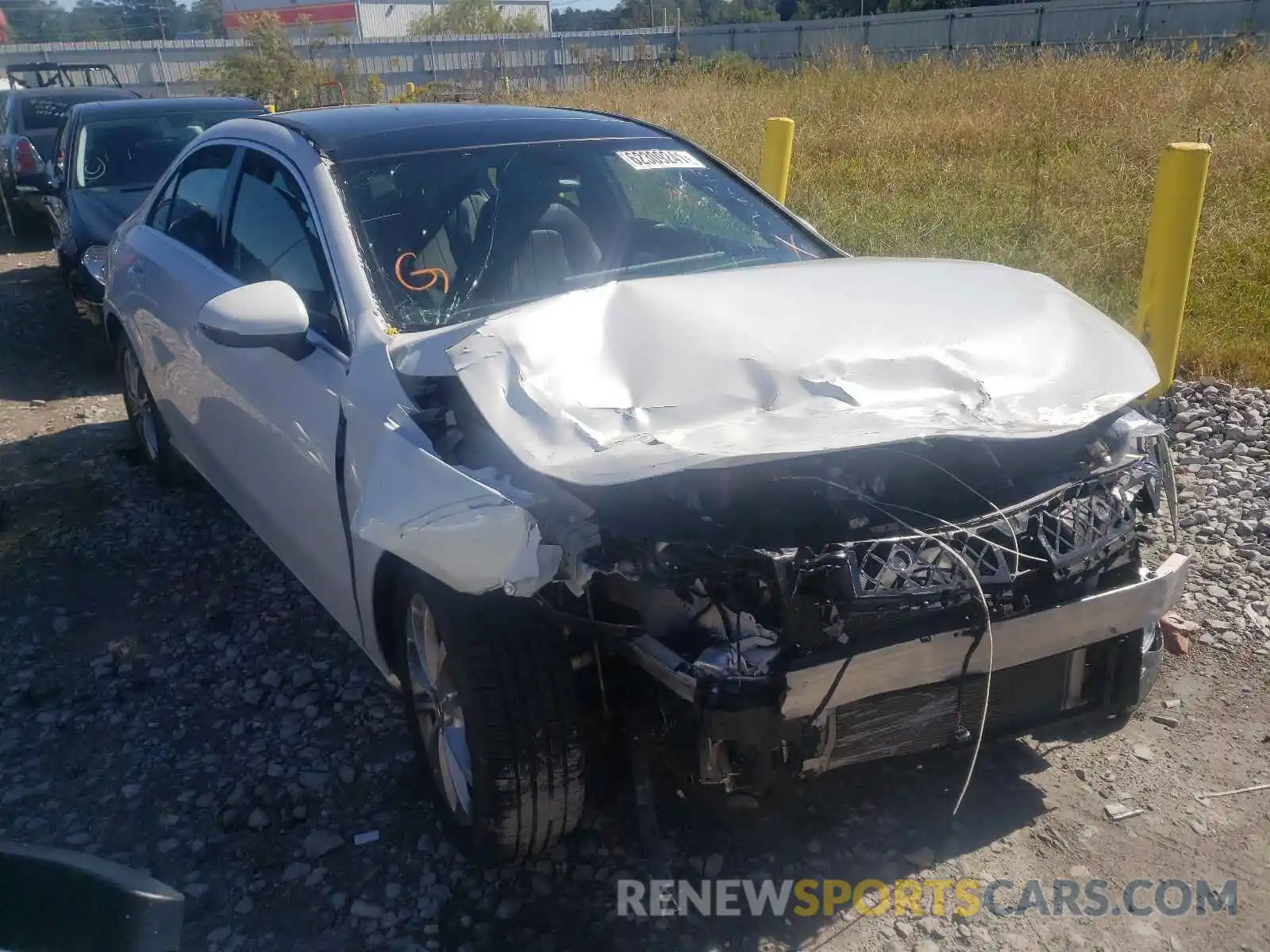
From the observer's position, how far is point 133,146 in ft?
29.1

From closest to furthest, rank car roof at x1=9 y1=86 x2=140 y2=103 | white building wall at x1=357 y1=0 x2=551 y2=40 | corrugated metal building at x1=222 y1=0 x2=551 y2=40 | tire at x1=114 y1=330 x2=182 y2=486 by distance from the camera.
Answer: tire at x1=114 y1=330 x2=182 y2=486 → car roof at x1=9 y1=86 x2=140 y2=103 → corrugated metal building at x1=222 y1=0 x2=551 y2=40 → white building wall at x1=357 y1=0 x2=551 y2=40

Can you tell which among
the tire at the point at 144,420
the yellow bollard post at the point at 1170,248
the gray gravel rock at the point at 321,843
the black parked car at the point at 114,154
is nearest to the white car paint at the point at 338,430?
the tire at the point at 144,420

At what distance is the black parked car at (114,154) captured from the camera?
27.1 feet

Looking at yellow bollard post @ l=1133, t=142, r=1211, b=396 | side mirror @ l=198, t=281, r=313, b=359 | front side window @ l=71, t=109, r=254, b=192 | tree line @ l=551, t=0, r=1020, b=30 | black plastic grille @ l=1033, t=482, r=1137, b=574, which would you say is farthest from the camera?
tree line @ l=551, t=0, r=1020, b=30

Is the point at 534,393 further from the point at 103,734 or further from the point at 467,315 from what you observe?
the point at 103,734

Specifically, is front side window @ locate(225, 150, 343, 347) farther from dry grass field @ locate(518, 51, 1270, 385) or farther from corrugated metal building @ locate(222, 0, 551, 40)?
corrugated metal building @ locate(222, 0, 551, 40)

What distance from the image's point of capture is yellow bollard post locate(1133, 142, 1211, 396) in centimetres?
458

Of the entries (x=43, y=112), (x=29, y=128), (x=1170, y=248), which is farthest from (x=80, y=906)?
(x=43, y=112)

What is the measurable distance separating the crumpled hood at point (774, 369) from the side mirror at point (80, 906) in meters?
1.06

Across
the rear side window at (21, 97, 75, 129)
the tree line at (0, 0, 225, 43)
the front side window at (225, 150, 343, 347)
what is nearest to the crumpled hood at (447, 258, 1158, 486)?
the front side window at (225, 150, 343, 347)

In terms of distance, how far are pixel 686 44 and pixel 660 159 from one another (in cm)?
3193

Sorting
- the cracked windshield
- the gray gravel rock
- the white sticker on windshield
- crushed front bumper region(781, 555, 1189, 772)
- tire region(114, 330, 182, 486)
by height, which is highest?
the white sticker on windshield

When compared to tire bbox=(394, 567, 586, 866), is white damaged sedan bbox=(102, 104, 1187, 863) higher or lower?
higher

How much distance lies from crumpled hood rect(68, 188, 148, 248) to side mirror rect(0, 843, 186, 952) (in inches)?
262
